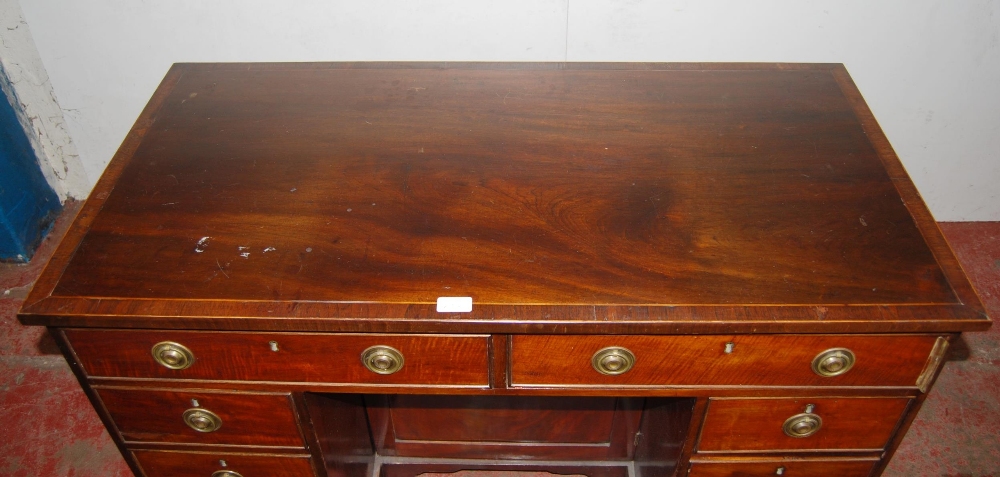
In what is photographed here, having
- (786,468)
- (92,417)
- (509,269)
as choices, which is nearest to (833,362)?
(786,468)

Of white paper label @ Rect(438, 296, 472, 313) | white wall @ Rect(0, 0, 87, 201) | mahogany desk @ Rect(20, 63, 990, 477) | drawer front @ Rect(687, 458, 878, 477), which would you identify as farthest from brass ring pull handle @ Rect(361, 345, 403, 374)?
white wall @ Rect(0, 0, 87, 201)

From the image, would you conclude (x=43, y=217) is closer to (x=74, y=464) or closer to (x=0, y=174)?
(x=0, y=174)

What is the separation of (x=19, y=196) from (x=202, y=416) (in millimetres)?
1348

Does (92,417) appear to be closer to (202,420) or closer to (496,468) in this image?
(202,420)

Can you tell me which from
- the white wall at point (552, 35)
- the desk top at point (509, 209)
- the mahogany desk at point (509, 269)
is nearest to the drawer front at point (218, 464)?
the mahogany desk at point (509, 269)

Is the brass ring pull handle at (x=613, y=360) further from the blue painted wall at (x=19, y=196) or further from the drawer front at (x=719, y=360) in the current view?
the blue painted wall at (x=19, y=196)

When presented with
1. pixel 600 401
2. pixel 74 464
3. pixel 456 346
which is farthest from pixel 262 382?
pixel 74 464

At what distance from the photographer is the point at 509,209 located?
4.27ft

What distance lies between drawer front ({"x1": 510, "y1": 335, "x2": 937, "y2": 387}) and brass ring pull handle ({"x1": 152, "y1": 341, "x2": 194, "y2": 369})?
53 cm

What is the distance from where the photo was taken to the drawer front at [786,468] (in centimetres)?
140

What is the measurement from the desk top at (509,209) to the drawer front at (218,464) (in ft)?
1.33

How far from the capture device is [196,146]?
1.46 metres

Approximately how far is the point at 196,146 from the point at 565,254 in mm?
754

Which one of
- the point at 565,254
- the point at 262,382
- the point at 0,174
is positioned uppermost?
the point at 0,174
